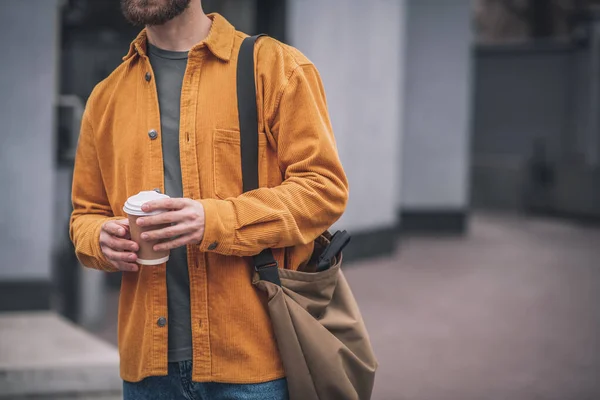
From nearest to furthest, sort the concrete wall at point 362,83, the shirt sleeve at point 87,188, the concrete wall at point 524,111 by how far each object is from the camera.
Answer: the shirt sleeve at point 87,188 → the concrete wall at point 362,83 → the concrete wall at point 524,111

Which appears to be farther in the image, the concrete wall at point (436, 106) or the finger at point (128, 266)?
the concrete wall at point (436, 106)

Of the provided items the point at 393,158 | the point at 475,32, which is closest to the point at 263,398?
the point at 393,158

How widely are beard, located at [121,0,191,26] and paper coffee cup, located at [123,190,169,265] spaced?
435 mm

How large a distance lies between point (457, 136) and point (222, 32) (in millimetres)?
11153

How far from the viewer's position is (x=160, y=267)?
2.02 metres

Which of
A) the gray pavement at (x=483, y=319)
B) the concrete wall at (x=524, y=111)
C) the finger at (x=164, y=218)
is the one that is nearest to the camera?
the finger at (x=164, y=218)

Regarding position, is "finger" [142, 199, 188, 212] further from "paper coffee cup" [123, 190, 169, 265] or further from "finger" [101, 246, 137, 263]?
"finger" [101, 246, 137, 263]

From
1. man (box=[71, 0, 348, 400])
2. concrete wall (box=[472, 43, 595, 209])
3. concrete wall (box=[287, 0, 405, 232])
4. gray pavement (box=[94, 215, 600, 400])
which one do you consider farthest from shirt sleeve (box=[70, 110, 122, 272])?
concrete wall (box=[472, 43, 595, 209])

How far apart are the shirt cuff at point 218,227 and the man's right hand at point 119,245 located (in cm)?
18

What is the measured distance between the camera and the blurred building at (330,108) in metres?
5.80

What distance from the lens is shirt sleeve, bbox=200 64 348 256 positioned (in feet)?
6.13

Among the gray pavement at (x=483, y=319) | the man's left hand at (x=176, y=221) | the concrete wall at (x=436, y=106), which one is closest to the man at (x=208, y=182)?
the man's left hand at (x=176, y=221)

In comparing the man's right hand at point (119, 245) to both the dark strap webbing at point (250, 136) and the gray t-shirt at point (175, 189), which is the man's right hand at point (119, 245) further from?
the dark strap webbing at point (250, 136)

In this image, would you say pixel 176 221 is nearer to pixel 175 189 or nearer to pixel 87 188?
pixel 175 189
